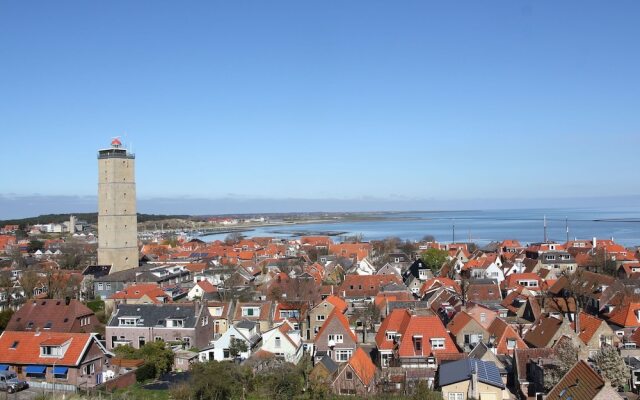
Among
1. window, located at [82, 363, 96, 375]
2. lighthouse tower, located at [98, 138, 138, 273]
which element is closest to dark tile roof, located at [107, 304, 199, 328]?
window, located at [82, 363, 96, 375]

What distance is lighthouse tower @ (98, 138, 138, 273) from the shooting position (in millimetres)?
56219

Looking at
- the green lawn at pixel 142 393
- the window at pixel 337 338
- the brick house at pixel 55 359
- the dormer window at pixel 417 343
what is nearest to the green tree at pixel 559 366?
the dormer window at pixel 417 343

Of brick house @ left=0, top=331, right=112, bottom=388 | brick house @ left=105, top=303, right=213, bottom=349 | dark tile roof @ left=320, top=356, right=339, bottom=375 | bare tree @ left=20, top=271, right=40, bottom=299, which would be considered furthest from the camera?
bare tree @ left=20, top=271, right=40, bottom=299

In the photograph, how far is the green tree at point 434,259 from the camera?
57.1 m

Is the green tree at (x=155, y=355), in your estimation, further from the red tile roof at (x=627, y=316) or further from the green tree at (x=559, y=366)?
the red tile roof at (x=627, y=316)

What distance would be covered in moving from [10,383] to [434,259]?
4172 cm

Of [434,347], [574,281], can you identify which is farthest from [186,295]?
[574,281]

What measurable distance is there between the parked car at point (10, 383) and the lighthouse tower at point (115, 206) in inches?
1320

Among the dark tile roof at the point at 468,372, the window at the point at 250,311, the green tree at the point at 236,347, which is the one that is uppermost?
the dark tile roof at the point at 468,372

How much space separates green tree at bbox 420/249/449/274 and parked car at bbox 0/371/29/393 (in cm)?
4054

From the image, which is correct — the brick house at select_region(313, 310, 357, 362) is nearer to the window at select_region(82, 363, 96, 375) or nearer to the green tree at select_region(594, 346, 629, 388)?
the window at select_region(82, 363, 96, 375)

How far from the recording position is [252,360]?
2548 centimetres

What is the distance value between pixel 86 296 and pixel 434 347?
3493 centimetres

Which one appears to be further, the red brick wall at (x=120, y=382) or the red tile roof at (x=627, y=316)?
the red tile roof at (x=627, y=316)
